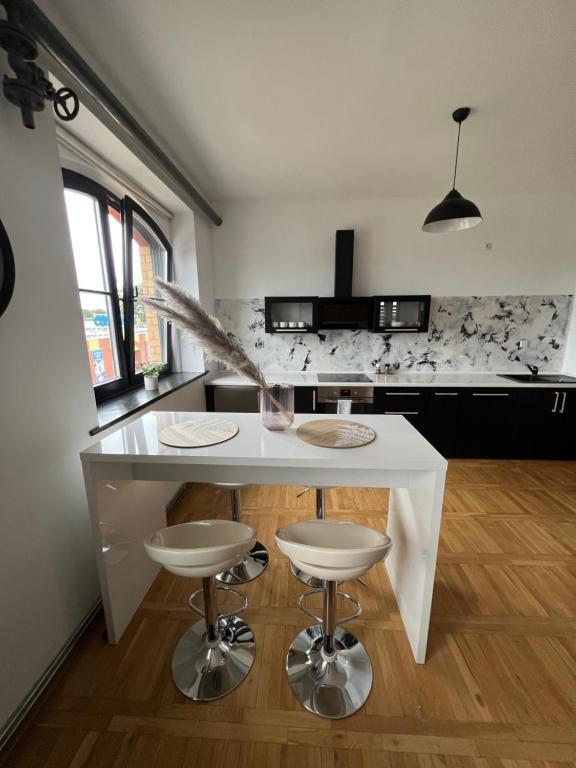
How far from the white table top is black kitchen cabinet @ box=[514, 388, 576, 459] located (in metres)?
2.53

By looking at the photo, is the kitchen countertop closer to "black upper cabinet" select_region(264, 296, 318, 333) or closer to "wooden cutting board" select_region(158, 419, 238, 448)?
"black upper cabinet" select_region(264, 296, 318, 333)

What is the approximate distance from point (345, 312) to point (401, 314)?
2.15 feet

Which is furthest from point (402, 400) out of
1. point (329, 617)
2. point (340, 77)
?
point (340, 77)

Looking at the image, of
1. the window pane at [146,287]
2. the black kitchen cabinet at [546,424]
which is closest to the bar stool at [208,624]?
the window pane at [146,287]

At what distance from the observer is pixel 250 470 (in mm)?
1385

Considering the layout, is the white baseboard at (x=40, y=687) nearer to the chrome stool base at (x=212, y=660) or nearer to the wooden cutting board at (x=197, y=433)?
the chrome stool base at (x=212, y=660)

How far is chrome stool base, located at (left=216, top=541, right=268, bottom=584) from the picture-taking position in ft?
5.87

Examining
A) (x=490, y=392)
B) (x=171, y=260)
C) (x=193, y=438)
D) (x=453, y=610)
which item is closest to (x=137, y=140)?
(x=171, y=260)

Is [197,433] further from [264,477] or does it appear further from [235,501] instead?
[235,501]

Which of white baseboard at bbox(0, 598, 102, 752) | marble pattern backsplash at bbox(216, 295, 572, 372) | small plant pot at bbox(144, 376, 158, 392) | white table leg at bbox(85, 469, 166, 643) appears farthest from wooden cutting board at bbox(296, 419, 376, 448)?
marble pattern backsplash at bbox(216, 295, 572, 372)

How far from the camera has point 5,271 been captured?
108cm

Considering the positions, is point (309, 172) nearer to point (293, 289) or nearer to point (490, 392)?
point (293, 289)

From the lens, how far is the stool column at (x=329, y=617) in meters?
1.19

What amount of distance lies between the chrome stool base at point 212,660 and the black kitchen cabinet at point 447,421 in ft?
8.46
